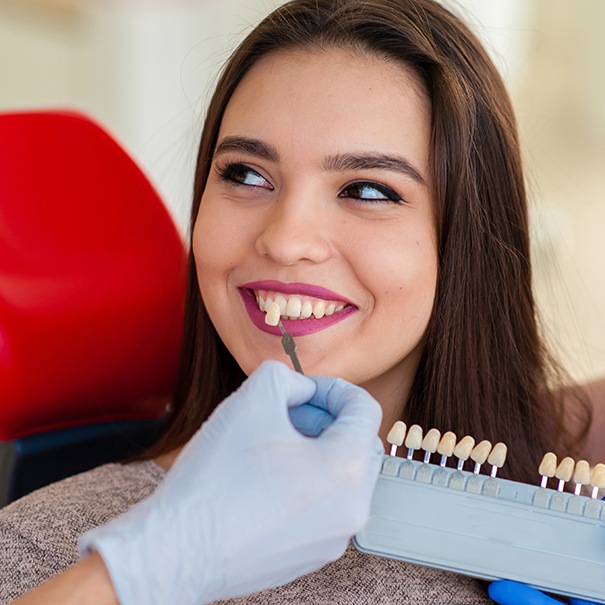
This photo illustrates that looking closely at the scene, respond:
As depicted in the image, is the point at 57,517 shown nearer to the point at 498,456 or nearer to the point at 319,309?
the point at 319,309

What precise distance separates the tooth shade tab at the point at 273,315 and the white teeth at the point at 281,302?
0.02m

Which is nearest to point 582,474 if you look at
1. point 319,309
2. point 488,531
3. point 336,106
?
point 488,531

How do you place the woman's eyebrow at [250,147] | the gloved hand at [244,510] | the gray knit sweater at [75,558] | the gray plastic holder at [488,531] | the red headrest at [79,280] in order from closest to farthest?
the gloved hand at [244,510] → the gray plastic holder at [488,531] → the gray knit sweater at [75,558] → the woman's eyebrow at [250,147] → the red headrest at [79,280]

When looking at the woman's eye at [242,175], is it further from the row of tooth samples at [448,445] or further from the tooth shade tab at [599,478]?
the tooth shade tab at [599,478]

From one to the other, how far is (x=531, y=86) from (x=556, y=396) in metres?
2.64

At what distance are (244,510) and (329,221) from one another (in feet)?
1.68

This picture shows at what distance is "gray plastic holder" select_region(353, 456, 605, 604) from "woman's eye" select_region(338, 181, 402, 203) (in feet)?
1.27

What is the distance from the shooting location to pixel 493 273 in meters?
1.40

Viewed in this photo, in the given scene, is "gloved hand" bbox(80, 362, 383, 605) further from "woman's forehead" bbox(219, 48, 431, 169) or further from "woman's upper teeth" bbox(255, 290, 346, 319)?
"woman's forehead" bbox(219, 48, 431, 169)

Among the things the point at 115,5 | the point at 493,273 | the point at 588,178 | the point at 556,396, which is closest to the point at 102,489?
the point at 493,273

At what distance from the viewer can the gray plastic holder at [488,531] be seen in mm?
988

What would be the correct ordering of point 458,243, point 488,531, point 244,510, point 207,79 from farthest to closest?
point 207,79 → point 458,243 → point 488,531 → point 244,510

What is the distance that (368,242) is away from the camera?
1.21m

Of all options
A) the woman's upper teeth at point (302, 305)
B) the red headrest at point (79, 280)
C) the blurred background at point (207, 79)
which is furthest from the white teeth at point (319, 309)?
the blurred background at point (207, 79)
